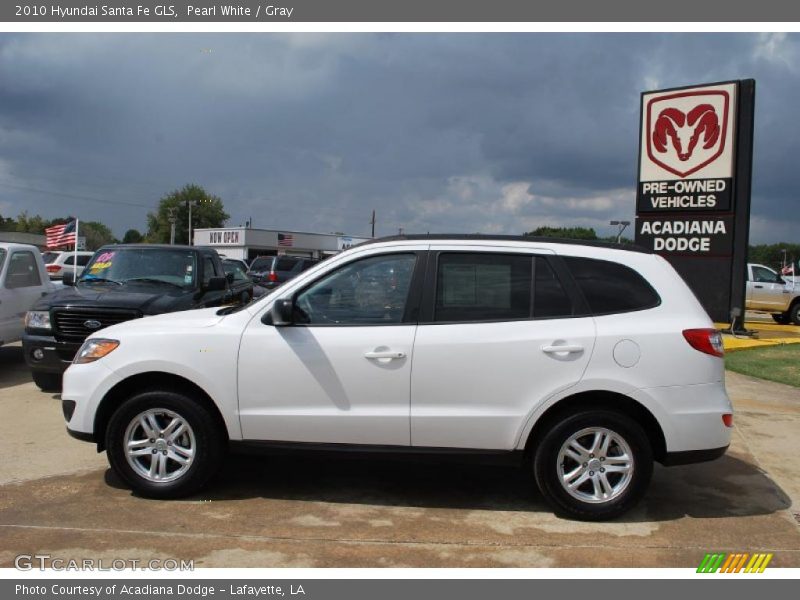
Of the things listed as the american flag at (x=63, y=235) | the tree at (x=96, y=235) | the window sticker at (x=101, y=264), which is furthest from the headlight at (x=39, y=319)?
the tree at (x=96, y=235)

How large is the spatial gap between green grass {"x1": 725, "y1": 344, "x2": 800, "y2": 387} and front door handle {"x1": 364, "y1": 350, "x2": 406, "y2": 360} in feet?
26.3

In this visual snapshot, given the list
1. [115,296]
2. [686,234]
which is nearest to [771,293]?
[686,234]

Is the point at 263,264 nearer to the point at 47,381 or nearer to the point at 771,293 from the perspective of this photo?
the point at 771,293

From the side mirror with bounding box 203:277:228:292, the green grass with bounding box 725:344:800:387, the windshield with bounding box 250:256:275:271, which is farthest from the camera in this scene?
the windshield with bounding box 250:256:275:271

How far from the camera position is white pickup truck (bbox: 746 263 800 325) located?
19.6m

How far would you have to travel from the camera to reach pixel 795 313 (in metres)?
19.9

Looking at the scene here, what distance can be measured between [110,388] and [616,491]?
3532 mm

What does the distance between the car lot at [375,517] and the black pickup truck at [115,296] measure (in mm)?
1629

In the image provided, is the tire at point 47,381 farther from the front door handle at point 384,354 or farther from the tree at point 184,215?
the tree at point 184,215

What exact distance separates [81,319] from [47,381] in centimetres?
135

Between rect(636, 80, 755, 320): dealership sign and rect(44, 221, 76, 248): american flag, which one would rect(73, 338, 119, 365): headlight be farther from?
rect(44, 221, 76, 248): american flag

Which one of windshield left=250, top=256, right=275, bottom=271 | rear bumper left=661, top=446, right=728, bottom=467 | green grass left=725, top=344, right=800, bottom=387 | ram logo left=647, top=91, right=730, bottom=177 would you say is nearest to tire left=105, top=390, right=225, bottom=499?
rear bumper left=661, top=446, right=728, bottom=467

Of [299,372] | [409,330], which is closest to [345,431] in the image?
[299,372]

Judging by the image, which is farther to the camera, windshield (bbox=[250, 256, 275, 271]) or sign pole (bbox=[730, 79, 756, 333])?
windshield (bbox=[250, 256, 275, 271])
